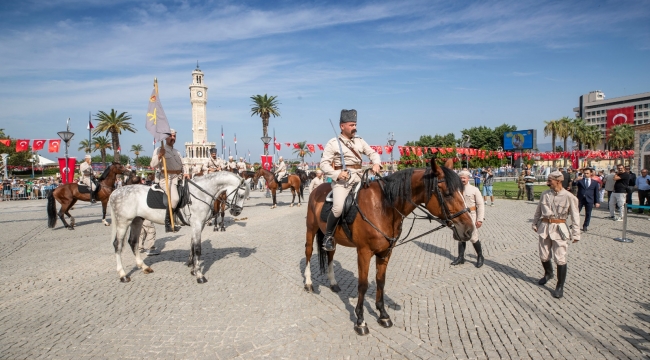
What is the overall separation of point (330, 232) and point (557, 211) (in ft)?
13.4

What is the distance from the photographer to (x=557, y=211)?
5.88m

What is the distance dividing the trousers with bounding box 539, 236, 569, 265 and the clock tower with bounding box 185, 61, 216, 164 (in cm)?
8192

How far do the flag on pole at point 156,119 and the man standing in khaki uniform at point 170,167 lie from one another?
0.69 ft

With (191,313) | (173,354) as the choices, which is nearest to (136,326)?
(191,313)

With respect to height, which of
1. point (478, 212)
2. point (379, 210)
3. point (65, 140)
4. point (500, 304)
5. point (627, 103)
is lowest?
point (500, 304)

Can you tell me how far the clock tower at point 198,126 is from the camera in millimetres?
82125

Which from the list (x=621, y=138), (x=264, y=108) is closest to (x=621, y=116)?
(x=621, y=138)

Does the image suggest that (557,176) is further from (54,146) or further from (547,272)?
(54,146)

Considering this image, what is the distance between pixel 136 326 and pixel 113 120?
154 feet

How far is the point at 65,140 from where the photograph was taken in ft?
55.1

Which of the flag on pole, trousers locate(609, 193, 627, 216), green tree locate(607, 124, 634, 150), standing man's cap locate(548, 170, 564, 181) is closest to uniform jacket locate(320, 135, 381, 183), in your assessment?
standing man's cap locate(548, 170, 564, 181)

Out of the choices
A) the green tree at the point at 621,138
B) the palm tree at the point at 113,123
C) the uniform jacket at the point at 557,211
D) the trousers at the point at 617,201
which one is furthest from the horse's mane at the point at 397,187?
the green tree at the point at 621,138

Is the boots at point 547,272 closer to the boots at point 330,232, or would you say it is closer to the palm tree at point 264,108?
the boots at point 330,232

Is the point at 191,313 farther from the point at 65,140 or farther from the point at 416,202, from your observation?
the point at 65,140
